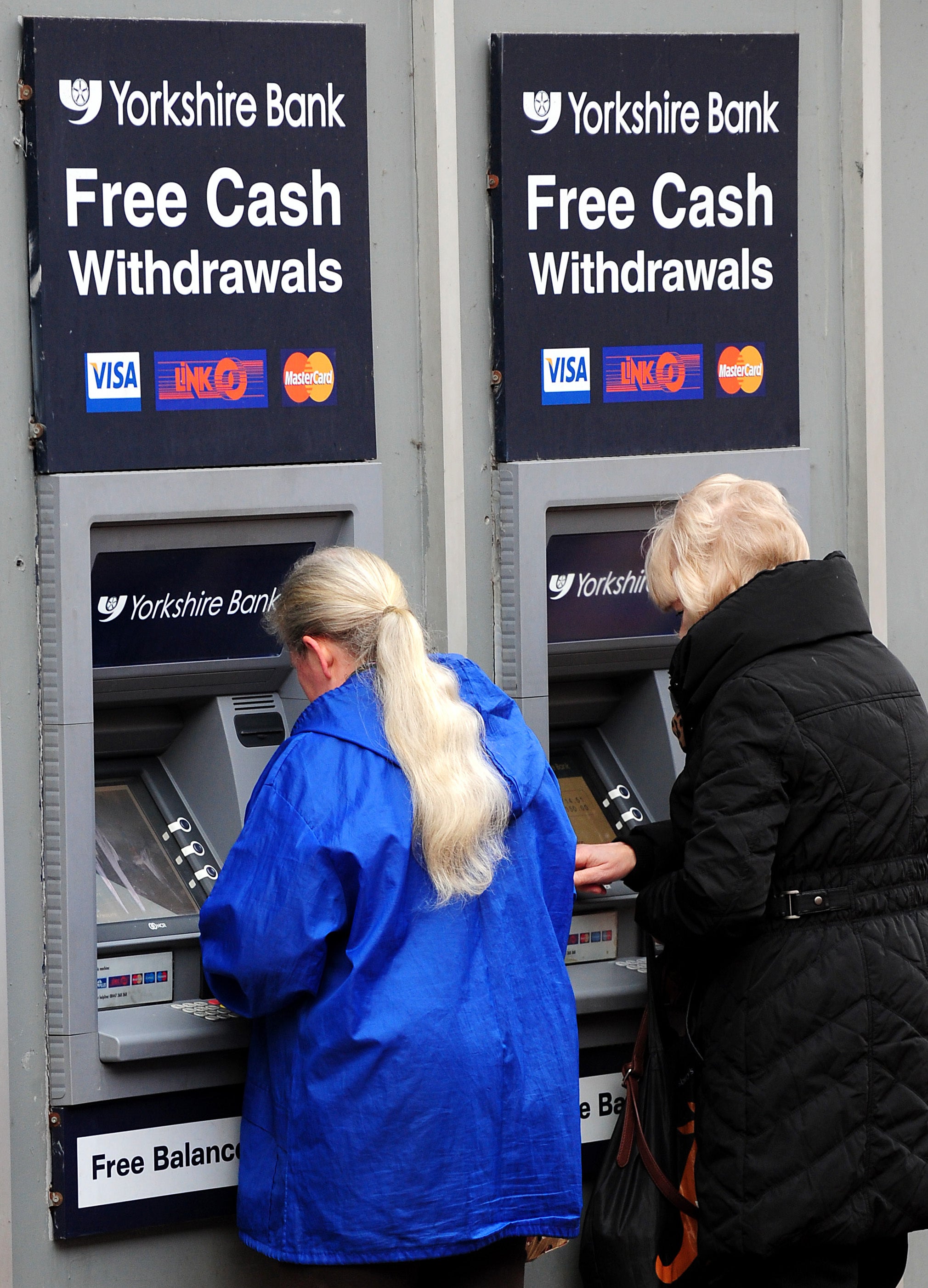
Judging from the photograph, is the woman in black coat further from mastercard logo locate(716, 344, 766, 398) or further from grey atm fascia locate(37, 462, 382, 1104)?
grey atm fascia locate(37, 462, 382, 1104)

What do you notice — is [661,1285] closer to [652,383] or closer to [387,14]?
[652,383]

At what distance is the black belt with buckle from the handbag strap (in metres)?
0.49

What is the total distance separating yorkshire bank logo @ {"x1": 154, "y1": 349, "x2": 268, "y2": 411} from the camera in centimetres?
276

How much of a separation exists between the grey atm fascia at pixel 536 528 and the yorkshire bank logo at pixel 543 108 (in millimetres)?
619

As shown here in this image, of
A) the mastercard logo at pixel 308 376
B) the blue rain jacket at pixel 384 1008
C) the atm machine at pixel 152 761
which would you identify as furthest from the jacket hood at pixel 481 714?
the mastercard logo at pixel 308 376

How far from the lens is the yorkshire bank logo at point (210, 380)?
2.76m

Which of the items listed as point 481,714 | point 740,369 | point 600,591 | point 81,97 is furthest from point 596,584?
point 81,97

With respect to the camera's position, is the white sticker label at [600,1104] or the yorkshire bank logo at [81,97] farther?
the white sticker label at [600,1104]

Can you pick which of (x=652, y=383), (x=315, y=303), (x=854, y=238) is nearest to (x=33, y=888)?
(x=315, y=303)

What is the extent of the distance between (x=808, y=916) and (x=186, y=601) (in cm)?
117

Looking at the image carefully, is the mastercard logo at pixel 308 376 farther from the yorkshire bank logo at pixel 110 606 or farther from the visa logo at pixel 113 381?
the yorkshire bank logo at pixel 110 606

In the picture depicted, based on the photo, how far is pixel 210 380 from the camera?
280cm

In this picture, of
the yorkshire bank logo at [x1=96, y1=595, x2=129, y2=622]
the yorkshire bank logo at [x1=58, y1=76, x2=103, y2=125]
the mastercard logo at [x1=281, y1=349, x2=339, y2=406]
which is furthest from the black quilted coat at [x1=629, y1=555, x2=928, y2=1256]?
the yorkshire bank logo at [x1=58, y1=76, x2=103, y2=125]

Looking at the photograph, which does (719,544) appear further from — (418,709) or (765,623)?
(418,709)
